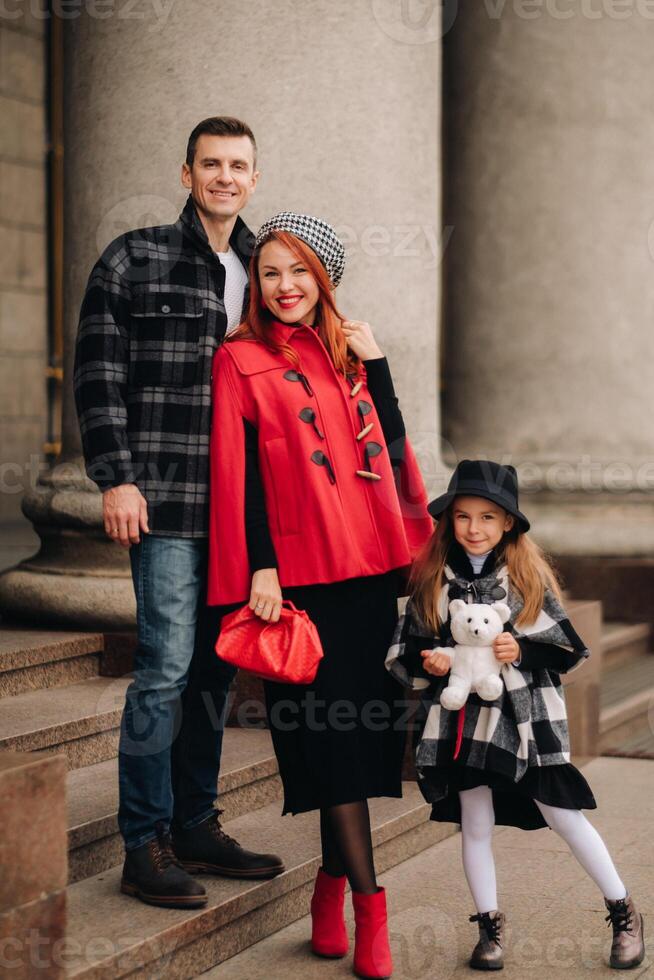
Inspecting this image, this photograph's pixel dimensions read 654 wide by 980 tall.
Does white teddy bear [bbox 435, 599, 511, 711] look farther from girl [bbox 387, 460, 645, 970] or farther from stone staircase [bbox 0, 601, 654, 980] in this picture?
stone staircase [bbox 0, 601, 654, 980]

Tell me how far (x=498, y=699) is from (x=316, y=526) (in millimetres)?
711

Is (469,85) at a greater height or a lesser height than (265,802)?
greater

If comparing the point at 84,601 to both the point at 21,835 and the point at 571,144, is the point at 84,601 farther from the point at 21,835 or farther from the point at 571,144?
the point at 571,144

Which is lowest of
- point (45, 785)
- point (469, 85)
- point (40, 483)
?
point (45, 785)

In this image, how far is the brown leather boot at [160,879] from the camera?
3889 millimetres

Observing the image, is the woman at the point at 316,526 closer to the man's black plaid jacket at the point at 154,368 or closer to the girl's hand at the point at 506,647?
the man's black plaid jacket at the point at 154,368

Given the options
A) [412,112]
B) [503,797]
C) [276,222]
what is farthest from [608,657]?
[276,222]

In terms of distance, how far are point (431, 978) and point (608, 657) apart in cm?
497

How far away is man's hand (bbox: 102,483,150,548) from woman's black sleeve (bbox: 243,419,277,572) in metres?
0.30

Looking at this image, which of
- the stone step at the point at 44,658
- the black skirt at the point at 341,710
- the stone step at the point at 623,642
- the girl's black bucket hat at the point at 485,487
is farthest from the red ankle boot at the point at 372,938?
the stone step at the point at 623,642

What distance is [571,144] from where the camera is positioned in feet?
29.4

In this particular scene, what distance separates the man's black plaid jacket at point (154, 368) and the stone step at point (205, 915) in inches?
41.9

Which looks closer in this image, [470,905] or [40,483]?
[470,905]

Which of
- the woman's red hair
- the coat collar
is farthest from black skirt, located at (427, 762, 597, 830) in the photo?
the coat collar
